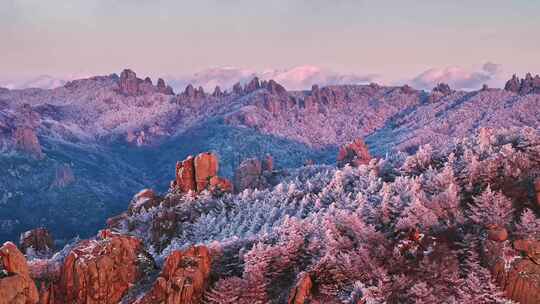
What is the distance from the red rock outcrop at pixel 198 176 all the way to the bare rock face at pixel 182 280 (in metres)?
42.4

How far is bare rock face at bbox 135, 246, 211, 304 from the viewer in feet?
120

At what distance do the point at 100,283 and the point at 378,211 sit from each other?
71.1ft

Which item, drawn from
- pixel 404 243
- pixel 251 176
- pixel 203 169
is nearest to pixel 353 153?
pixel 251 176

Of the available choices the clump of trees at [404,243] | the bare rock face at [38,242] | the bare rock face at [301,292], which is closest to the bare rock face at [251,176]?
the bare rock face at [38,242]

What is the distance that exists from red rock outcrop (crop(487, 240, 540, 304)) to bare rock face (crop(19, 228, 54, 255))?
62.6 meters

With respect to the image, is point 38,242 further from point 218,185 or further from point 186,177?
point 218,185

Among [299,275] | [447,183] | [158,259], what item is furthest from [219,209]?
[299,275]

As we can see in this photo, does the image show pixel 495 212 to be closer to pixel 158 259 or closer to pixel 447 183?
pixel 447 183

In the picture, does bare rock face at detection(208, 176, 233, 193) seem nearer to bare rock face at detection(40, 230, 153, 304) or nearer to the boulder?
the boulder

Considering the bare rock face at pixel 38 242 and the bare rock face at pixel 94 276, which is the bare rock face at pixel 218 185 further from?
the bare rock face at pixel 94 276

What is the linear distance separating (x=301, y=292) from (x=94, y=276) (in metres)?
13.8

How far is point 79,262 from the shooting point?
38000 millimetres

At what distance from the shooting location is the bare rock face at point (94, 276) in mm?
37781

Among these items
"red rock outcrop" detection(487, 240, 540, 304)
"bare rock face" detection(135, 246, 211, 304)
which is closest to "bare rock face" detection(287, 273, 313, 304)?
"bare rock face" detection(135, 246, 211, 304)
